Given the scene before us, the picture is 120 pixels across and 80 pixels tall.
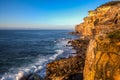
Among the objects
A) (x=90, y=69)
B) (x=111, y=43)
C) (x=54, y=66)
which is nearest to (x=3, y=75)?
(x=54, y=66)

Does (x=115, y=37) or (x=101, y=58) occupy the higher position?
(x=115, y=37)

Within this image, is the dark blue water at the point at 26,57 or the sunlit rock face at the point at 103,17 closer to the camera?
the sunlit rock face at the point at 103,17

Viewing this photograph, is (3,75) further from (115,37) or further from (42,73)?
(115,37)

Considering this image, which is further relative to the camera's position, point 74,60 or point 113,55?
point 74,60

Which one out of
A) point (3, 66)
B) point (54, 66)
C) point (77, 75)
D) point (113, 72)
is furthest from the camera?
point (3, 66)

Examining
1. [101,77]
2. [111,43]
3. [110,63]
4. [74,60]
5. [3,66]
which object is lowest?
[3,66]

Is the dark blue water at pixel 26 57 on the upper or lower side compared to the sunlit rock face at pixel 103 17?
lower

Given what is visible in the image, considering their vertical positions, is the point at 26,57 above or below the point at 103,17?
below

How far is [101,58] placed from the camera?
11.6 metres

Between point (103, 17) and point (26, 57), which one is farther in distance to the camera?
point (103, 17)

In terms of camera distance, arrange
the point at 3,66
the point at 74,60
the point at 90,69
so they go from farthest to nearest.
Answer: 1. the point at 3,66
2. the point at 74,60
3. the point at 90,69

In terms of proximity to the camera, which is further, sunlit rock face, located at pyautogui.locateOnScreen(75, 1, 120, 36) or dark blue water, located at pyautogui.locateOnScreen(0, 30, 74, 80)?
dark blue water, located at pyautogui.locateOnScreen(0, 30, 74, 80)

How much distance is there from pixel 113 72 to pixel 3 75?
989 inches

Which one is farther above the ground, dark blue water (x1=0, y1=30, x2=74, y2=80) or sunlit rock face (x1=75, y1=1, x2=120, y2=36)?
sunlit rock face (x1=75, y1=1, x2=120, y2=36)
